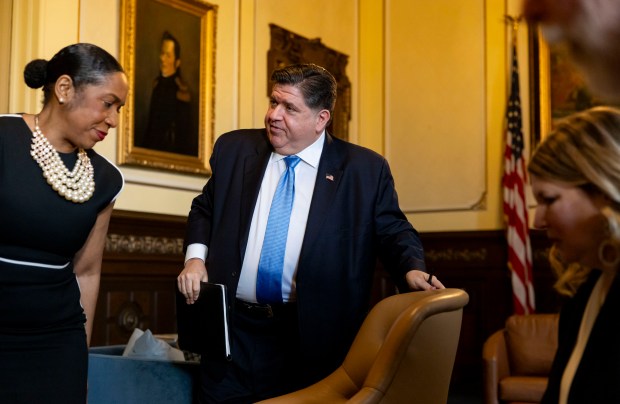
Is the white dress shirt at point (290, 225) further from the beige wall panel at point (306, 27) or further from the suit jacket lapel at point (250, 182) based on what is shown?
the beige wall panel at point (306, 27)

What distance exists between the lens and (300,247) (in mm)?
3613

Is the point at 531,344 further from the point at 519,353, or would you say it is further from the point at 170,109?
the point at 170,109

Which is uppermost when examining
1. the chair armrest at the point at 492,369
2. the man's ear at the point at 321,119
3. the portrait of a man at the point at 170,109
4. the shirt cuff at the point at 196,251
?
the portrait of a man at the point at 170,109

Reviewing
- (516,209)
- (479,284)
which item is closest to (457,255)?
(479,284)

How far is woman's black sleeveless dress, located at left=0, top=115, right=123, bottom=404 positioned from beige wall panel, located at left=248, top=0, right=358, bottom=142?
5.08m

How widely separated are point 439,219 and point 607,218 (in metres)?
7.31

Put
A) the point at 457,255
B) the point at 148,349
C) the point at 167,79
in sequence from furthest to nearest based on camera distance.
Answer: the point at 457,255
the point at 167,79
the point at 148,349

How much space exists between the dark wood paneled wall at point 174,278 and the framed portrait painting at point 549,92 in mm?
1154

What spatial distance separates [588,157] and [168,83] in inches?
216

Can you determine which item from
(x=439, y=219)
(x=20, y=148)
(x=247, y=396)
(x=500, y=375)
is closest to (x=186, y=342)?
(x=247, y=396)

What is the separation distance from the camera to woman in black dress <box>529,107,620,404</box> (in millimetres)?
1859

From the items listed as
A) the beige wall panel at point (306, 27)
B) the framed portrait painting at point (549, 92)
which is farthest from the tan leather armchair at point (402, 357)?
the framed portrait painting at point (549, 92)

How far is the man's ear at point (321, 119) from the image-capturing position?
12.3 feet

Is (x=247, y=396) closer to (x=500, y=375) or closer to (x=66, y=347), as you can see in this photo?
(x=66, y=347)
